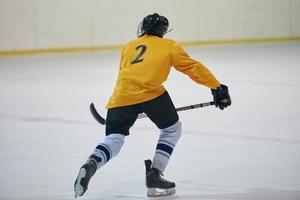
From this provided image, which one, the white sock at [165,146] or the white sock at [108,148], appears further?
the white sock at [165,146]

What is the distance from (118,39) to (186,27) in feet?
4.16

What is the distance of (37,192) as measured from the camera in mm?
3643

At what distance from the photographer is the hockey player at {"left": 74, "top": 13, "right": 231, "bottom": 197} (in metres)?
3.42

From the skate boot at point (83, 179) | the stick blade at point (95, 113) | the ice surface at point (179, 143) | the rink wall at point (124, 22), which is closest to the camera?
the skate boot at point (83, 179)

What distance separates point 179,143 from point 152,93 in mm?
1468

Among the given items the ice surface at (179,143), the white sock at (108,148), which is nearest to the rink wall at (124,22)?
the ice surface at (179,143)

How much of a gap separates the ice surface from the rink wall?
7.27ft

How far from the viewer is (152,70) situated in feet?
Result: 11.2

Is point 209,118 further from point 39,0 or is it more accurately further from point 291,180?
point 39,0

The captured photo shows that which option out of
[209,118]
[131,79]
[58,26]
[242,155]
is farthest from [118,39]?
[131,79]

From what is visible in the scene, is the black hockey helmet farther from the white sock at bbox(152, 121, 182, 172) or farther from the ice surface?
the ice surface

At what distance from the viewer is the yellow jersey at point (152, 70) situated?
3414mm

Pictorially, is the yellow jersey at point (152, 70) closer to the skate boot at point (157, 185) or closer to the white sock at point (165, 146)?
the white sock at point (165, 146)

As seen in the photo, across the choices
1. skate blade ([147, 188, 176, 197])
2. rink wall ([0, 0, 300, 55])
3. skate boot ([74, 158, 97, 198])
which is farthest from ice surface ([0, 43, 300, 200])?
rink wall ([0, 0, 300, 55])
